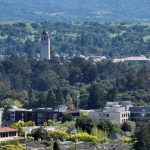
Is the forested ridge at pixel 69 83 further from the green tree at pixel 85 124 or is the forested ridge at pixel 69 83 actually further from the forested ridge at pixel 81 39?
the forested ridge at pixel 81 39

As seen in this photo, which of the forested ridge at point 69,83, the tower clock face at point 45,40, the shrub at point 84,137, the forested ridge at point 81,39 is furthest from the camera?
the forested ridge at point 81,39

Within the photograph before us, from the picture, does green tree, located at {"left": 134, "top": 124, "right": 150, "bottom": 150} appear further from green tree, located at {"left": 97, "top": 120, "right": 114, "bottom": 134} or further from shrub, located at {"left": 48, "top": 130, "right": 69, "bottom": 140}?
green tree, located at {"left": 97, "top": 120, "right": 114, "bottom": 134}

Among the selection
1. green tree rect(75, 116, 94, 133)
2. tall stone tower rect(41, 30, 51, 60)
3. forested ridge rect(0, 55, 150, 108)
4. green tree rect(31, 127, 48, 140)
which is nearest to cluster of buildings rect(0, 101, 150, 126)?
forested ridge rect(0, 55, 150, 108)

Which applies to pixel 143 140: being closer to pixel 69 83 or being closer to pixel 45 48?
pixel 69 83

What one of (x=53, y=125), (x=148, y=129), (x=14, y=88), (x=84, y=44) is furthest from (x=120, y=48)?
(x=148, y=129)

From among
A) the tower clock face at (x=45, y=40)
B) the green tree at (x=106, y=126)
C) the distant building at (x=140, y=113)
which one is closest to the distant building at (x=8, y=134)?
the green tree at (x=106, y=126)

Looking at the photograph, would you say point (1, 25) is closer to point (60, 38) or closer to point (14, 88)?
point (60, 38)

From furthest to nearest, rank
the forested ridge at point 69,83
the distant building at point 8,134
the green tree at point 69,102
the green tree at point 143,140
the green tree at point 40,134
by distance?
the forested ridge at point 69,83 < the green tree at point 69,102 < the green tree at point 40,134 < the distant building at point 8,134 < the green tree at point 143,140
